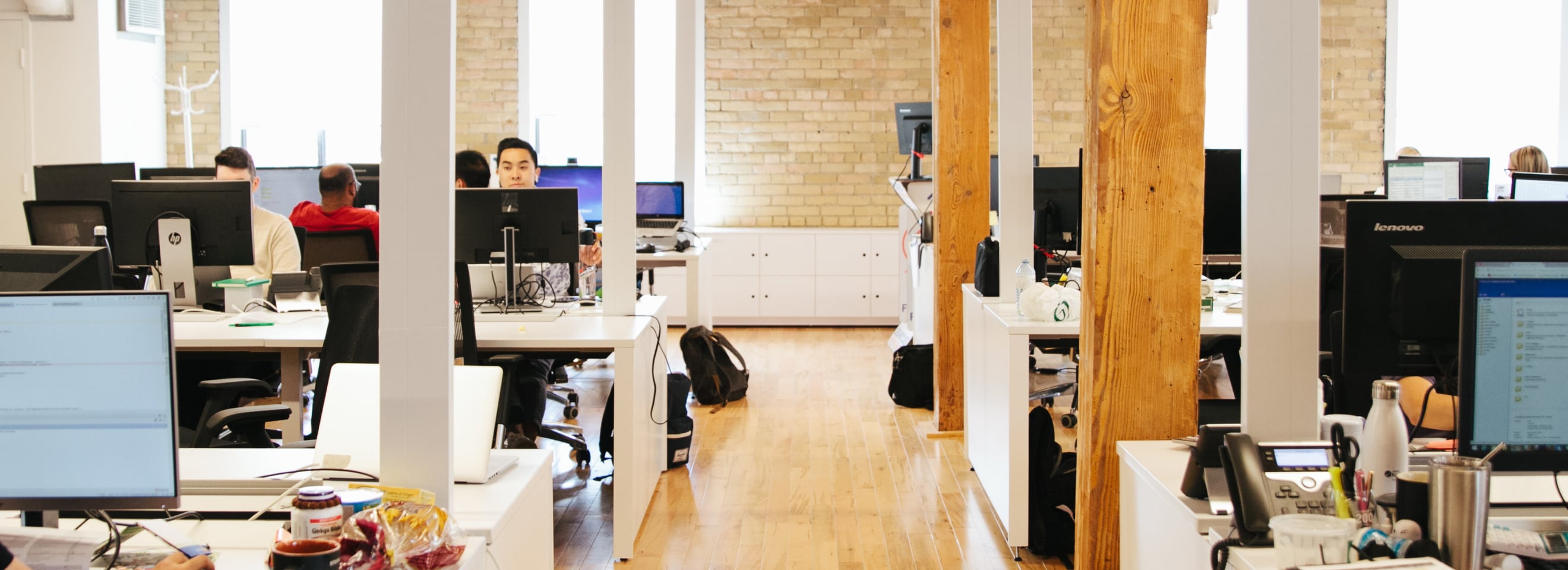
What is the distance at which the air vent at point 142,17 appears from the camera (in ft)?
27.8

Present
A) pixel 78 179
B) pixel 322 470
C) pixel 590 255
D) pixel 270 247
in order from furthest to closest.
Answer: pixel 78 179
pixel 590 255
pixel 270 247
pixel 322 470

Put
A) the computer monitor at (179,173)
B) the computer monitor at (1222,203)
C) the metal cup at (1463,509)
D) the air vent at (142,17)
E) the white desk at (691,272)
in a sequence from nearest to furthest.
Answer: the metal cup at (1463,509) < the computer monitor at (1222,203) < the white desk at (691,272) < the computer monitor at (179,173) < the air vent at (142,17)

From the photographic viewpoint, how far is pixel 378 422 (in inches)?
78.7

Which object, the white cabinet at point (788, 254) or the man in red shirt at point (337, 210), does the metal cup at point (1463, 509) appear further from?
the white cabinet at point (788, 254)

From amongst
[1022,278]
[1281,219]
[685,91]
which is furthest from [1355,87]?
[1281,219]

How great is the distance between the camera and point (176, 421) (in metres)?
1.53

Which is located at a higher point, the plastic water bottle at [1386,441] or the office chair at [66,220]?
the office chair at [66,220]

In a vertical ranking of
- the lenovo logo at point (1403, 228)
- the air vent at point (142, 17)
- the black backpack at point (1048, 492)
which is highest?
the air vent at point (142, 17)

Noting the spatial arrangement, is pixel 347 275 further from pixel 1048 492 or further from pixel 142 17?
pixel 142 17

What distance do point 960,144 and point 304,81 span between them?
253 inches

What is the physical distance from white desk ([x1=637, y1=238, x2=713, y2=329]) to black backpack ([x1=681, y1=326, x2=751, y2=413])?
257 millimetres

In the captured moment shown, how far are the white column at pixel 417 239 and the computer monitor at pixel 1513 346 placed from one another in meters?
1.46

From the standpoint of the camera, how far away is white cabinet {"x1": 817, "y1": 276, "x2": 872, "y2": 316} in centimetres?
889

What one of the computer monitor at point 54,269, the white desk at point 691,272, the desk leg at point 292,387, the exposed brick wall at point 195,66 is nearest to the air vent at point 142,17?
the exposed brick wall at point 195,66
